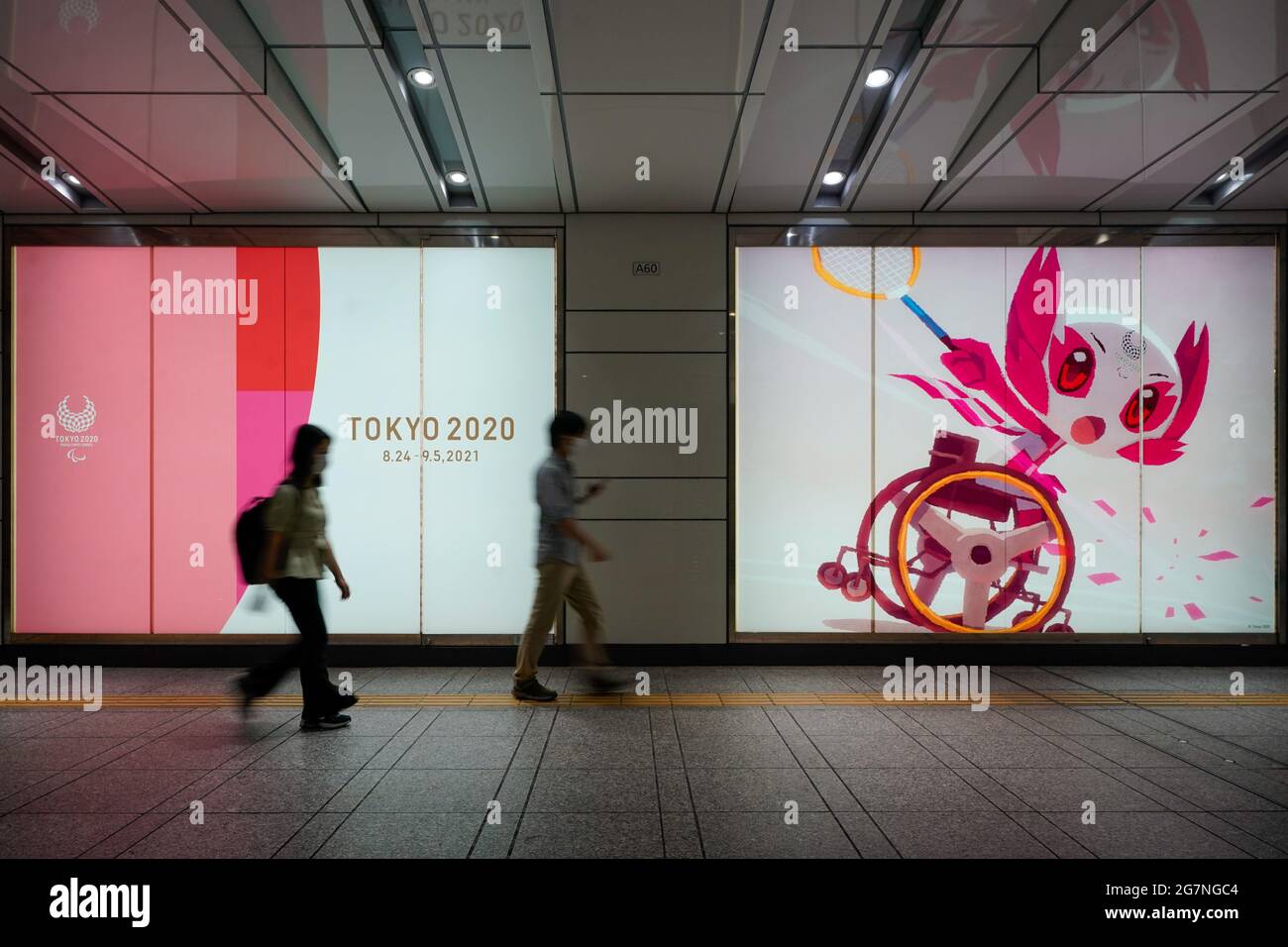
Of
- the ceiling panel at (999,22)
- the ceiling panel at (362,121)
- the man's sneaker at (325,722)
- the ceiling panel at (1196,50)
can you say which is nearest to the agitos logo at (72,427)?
the ceiling panel at (362,121)

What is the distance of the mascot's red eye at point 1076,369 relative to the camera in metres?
5.96

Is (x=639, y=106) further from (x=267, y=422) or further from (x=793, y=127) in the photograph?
(x=267, y=422)

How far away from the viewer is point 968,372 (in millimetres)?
5992

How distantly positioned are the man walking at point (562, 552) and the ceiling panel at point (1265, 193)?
18.4 feet

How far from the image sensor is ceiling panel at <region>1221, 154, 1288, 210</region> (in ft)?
17.6

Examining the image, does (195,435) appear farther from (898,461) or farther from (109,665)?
(898,461)

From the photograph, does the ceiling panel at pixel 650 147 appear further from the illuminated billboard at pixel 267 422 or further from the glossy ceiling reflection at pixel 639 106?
the illuminated billboard at pixel 267 422

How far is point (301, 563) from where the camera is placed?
13.4 feet

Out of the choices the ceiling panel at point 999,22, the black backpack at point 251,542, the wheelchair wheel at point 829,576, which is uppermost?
the ceiling panel at point 999,22

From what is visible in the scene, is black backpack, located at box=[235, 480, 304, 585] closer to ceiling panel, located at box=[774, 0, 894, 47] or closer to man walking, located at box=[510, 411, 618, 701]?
man walking, located at box=[510, 411, 618, 701]

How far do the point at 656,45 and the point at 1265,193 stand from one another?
205 inches

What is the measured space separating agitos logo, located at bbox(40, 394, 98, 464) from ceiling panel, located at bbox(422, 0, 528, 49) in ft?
14.4

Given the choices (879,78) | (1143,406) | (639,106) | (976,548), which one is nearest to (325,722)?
(639,106)

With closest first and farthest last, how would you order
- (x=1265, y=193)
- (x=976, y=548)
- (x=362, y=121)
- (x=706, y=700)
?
(x=362, y=121)
(x=706, y=700)
(x=1265, y=193)
(x=976, y=548)
